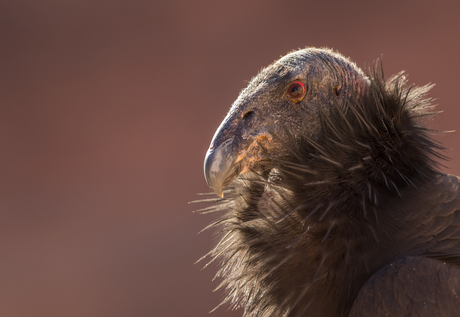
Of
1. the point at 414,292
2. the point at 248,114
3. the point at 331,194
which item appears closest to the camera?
the point at 414,292

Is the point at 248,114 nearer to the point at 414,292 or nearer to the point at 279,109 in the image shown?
the point at 279,109

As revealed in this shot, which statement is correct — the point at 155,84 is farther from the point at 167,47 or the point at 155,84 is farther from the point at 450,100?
the point at 450,100

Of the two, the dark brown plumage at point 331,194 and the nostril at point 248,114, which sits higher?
the nostril at point 248,114

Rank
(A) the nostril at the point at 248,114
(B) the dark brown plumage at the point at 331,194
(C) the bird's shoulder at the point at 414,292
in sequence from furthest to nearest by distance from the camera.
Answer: (A) the nostril at the point at 248,114
(B) the dark brown plumage at the point at 331,194
(C) the bird's shoulder at the point at 414,292

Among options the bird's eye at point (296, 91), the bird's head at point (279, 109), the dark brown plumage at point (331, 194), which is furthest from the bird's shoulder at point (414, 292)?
the bird's eye at point (296, 91)

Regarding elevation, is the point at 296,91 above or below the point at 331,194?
above

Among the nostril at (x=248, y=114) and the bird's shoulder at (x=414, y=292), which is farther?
the nostril at (x=248, y=114)

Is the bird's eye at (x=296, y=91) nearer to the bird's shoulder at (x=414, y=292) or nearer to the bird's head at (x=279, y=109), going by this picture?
the bird's head at (x=279, y=109)

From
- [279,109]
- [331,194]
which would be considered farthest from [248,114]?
[331,194]
